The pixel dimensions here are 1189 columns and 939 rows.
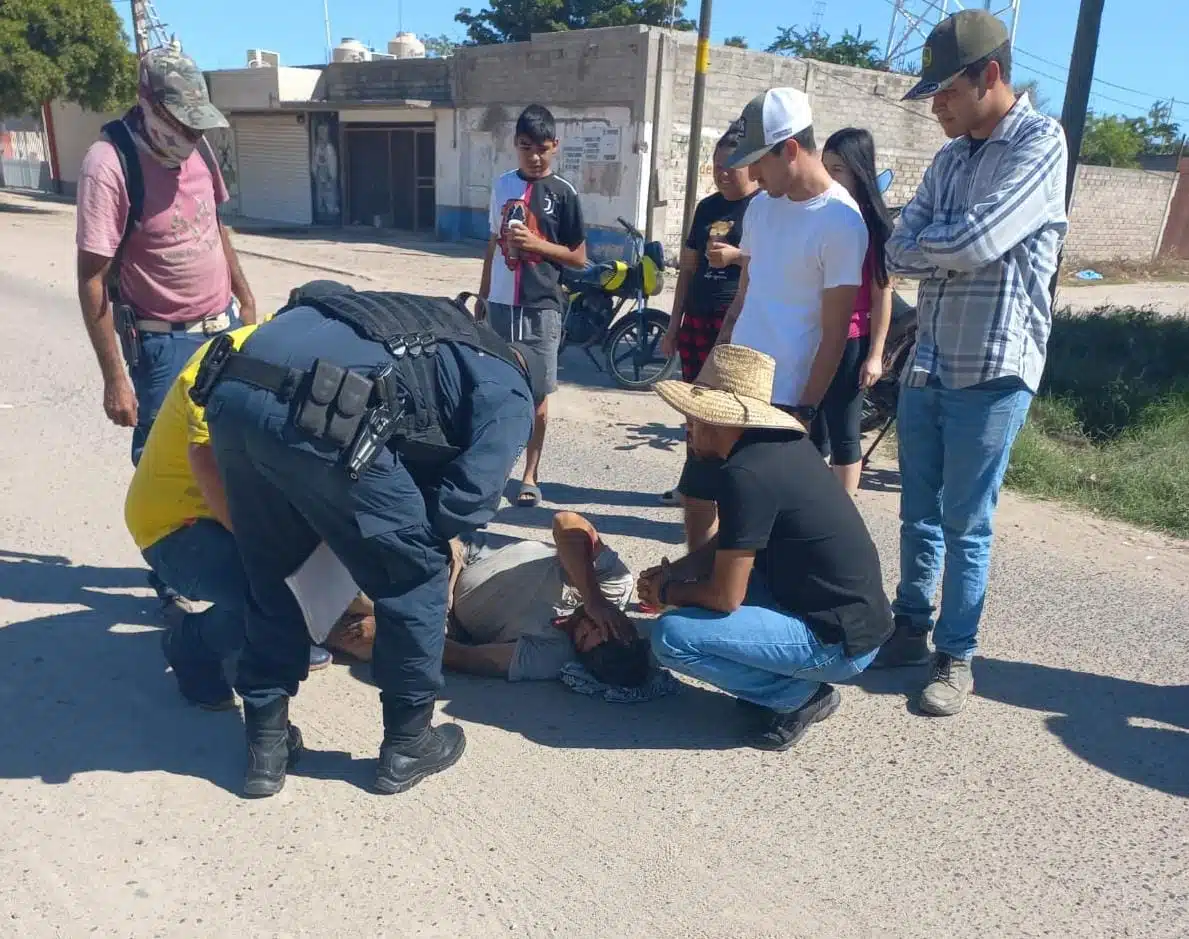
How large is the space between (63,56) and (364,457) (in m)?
24.3

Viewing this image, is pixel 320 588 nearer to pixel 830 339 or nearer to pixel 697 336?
pixel 830 339

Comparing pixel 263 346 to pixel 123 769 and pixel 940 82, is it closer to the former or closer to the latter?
pixel 123 769

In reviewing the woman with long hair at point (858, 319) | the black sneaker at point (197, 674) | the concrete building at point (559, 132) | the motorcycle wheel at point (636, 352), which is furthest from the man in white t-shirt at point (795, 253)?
the concrete building at point (559, 132)

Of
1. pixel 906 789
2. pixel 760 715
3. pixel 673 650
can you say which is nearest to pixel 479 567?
pixel 673 650

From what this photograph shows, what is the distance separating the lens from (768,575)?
120 inches

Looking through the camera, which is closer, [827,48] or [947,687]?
[947,687]

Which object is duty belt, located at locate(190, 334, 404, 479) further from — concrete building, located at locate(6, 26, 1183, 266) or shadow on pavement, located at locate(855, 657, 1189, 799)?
concrete building, located at locate(6, 26, 1183, 266)

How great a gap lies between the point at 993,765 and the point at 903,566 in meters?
0.80

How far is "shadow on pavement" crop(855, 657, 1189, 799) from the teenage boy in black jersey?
241 centimetres

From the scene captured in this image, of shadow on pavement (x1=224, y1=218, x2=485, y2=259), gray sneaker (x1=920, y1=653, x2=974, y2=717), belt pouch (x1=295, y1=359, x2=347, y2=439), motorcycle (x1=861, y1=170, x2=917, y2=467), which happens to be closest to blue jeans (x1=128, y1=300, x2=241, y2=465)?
belt pouch (x1=295, y1=359, x2=347, y2=439)

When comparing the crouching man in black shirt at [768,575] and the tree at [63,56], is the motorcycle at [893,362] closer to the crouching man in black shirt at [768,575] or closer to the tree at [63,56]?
the crouching man in black shirt at [768,575]

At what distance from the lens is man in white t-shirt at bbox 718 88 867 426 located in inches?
134

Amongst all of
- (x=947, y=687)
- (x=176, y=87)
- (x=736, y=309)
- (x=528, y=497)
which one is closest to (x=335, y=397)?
(x=176, y=87)

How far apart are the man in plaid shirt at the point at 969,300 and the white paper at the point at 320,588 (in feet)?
6.30
